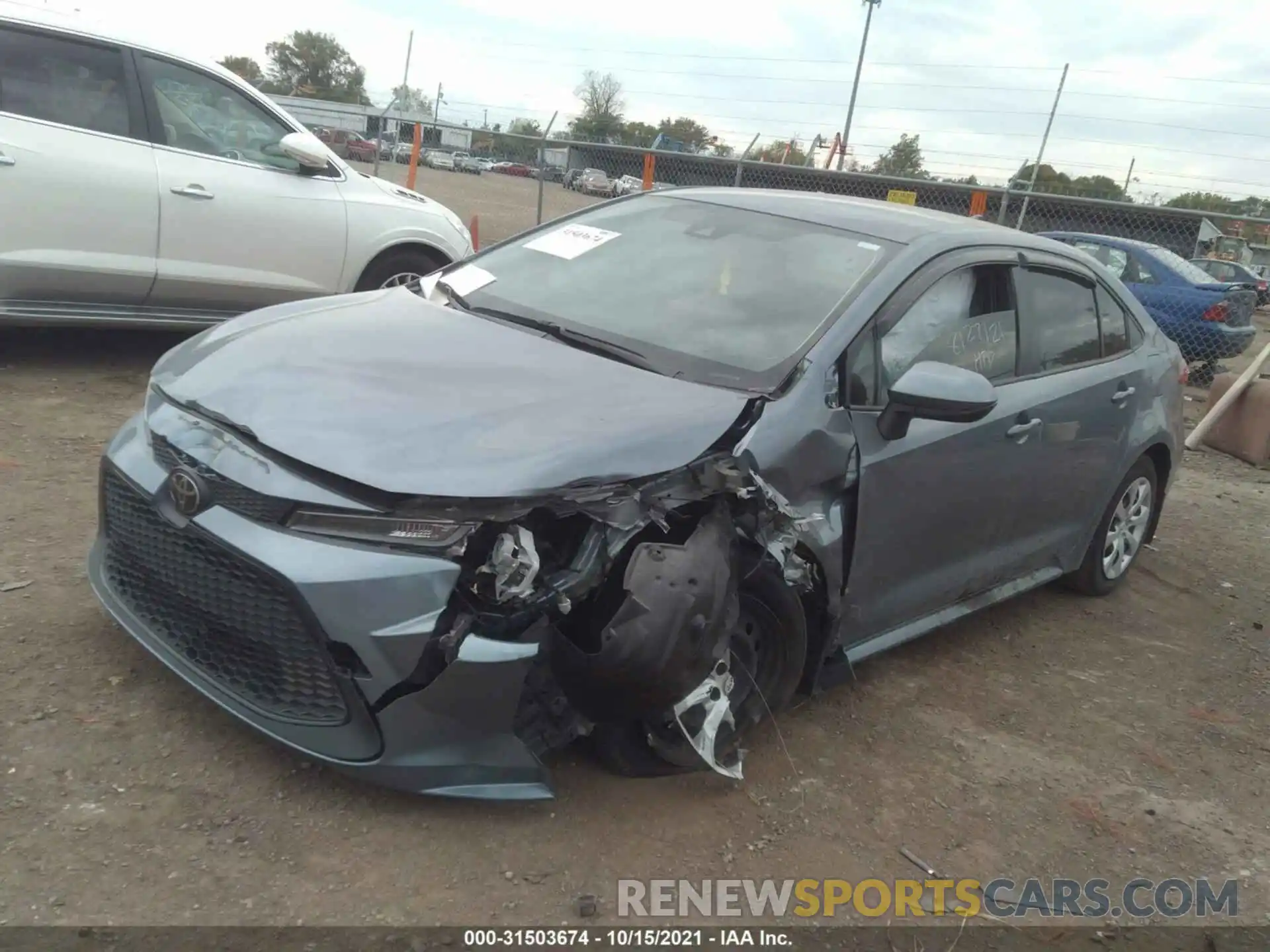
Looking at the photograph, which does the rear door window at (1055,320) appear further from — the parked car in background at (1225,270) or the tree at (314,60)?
the tree at (314,60)

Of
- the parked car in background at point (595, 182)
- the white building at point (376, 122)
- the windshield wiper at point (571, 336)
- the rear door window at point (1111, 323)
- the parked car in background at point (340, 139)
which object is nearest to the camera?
the windshield wiper at point (571, 336)

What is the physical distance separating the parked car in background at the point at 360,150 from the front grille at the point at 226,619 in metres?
13.7

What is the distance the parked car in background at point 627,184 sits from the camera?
11641 mm

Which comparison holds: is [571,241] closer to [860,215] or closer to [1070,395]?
[860,215]

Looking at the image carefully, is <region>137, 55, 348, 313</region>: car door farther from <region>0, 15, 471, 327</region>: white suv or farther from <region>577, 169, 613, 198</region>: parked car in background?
<region>577, 169, 613, 198</region>: parked car in background

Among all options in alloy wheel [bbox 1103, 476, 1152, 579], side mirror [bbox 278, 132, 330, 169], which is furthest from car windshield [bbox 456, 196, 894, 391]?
side mirror [bbox 278, 132, 330, 169]

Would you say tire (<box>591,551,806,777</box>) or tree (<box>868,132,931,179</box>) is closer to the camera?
tire (<box>591,551,806,777</box>)

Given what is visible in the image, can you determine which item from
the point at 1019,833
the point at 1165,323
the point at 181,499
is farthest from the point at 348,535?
the point at 1165,323

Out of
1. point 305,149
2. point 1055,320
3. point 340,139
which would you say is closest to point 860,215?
point 1055,320

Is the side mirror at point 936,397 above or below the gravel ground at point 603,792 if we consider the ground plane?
above

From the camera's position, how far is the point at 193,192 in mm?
5656

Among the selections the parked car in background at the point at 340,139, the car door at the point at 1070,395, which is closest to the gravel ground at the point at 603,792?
the car door at the point at 1070,395

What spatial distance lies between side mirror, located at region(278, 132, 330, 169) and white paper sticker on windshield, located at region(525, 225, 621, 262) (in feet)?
7.81

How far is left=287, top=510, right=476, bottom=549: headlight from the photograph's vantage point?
2479 millimetres
